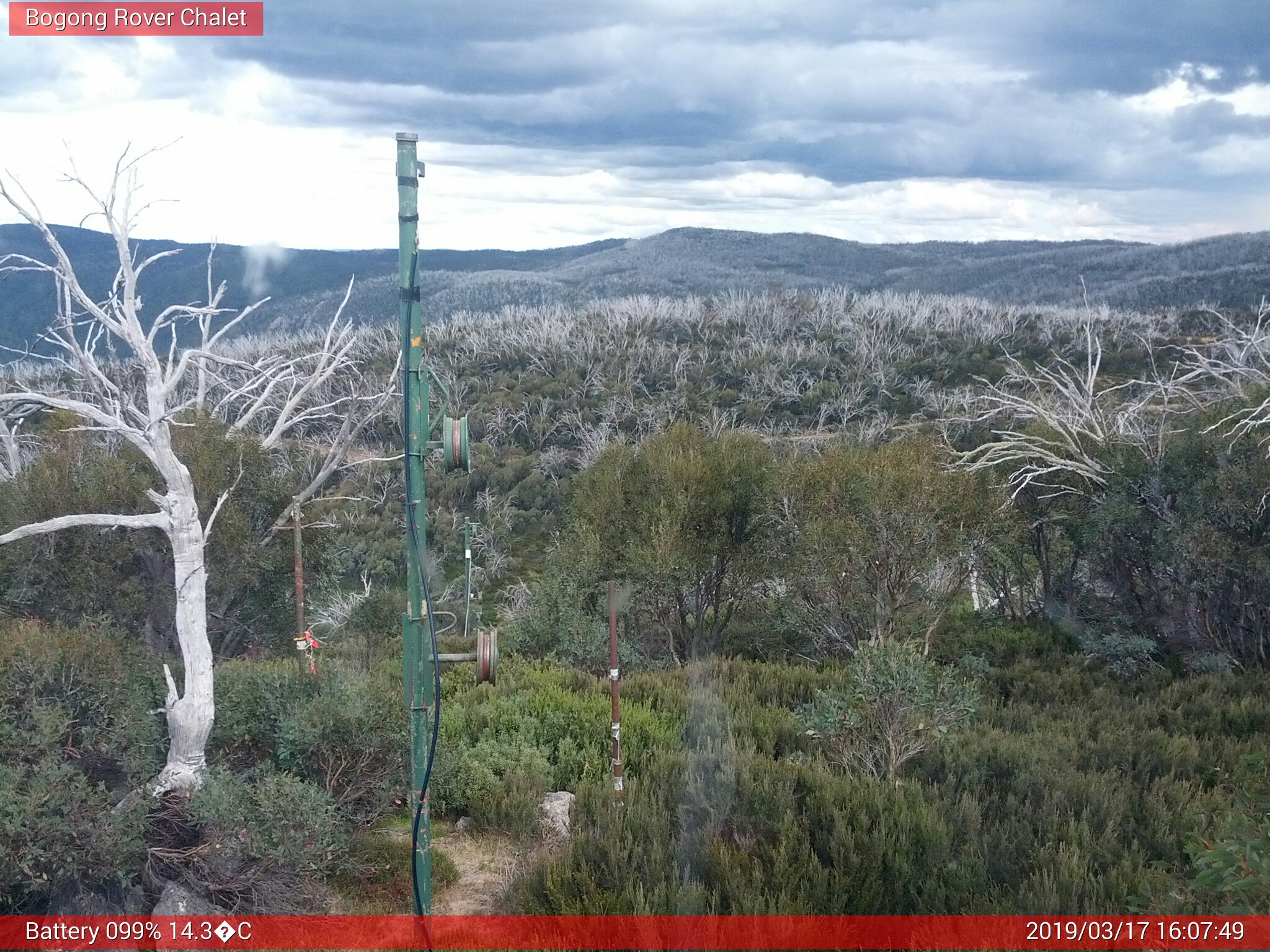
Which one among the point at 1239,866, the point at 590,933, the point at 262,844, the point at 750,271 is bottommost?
the point at 590,933

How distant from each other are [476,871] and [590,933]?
183cm

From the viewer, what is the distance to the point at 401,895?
6586mm

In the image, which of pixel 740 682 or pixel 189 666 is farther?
pixel 740 682

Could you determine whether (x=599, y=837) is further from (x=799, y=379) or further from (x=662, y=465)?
(x=799, y=379)

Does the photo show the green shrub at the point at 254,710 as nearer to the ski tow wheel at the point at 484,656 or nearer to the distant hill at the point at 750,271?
the ski tow wheel at the point at 484,656

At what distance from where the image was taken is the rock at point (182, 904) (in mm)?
5789

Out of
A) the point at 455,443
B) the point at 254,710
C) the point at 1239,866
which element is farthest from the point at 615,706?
the point at 1239,866

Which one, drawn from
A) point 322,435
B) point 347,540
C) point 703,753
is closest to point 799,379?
point 322,435

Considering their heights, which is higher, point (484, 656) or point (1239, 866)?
point (484, 656)

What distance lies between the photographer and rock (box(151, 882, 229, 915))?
5.79 metres

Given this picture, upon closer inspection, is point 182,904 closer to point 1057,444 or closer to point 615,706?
point 615,706

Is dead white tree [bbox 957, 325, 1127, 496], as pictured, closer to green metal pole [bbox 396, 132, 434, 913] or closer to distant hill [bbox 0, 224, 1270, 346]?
green metal pole [bbox 396, 132, 434, 913]

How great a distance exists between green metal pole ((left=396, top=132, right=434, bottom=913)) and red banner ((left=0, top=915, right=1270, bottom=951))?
129 cm

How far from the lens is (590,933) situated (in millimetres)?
5473
